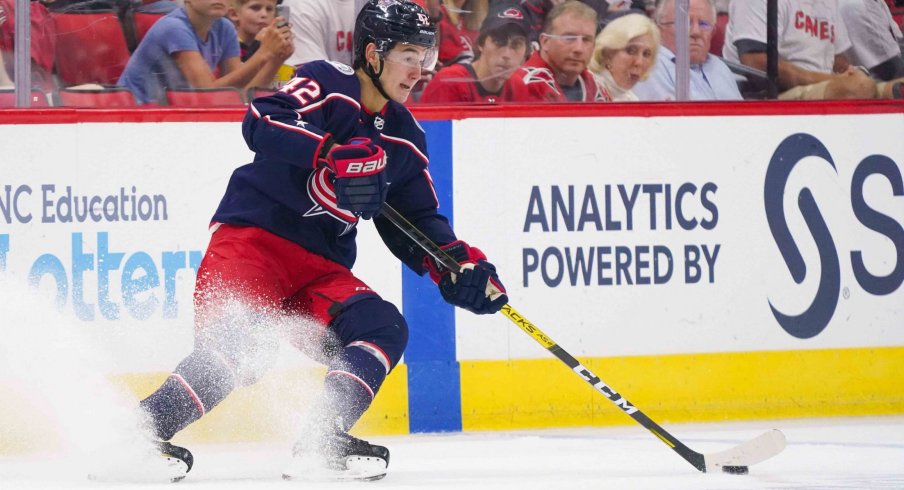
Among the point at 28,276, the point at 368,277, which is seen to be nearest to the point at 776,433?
the point at 368,277

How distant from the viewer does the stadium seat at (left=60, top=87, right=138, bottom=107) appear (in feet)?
13.3

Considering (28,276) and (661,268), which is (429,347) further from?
(28,276)

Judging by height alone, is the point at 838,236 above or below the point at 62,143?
below

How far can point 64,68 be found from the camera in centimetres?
407

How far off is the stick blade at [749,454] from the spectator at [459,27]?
1782mm

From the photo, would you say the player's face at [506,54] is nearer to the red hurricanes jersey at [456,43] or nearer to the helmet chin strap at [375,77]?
the red hurricanes jersey at [456,43]

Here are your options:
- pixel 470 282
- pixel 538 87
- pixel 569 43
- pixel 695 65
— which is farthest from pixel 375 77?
pixel 695 65

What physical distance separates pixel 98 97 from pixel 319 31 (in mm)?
769

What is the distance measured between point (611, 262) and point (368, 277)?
832 millimetres

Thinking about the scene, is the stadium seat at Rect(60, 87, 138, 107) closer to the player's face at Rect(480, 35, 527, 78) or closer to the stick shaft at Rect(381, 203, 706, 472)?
the player's face at Rect(480, 35, 527, 78)

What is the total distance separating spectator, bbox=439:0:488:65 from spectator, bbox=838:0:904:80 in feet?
4.49

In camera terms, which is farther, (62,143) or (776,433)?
(62,143)

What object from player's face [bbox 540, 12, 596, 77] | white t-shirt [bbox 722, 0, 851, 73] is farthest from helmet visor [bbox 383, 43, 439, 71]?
white t-shirt [bbox 722, 0, 851, 73]

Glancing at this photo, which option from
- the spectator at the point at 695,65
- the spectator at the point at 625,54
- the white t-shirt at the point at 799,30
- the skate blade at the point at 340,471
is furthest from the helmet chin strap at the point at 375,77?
the white t-shirt at the point at 799,30
